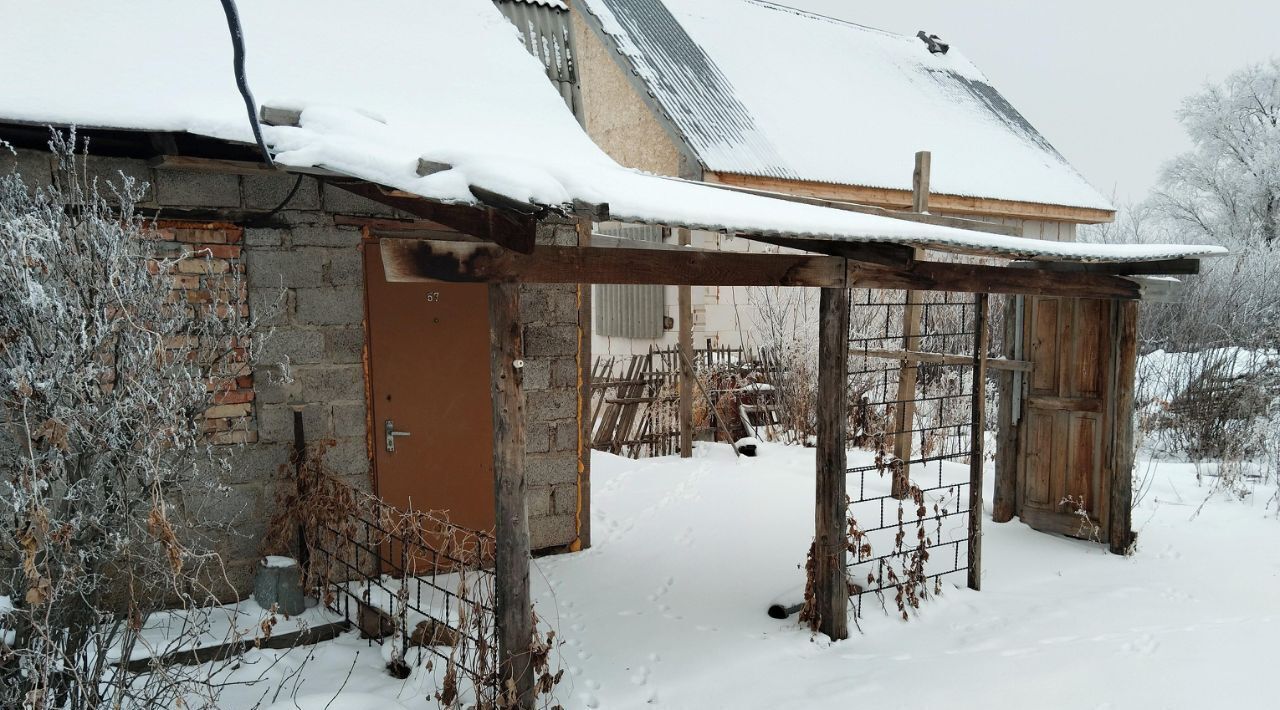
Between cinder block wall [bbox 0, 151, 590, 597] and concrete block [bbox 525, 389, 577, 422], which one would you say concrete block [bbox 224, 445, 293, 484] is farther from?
concrete block [bbox 525, 389, 577, 422]

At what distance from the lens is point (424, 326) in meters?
5.51

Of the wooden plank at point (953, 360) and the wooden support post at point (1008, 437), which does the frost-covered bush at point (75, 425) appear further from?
the wooden support post at point (1008, 437)

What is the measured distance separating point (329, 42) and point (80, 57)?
1.49 m

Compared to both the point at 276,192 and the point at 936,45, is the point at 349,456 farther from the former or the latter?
the point at 936,45

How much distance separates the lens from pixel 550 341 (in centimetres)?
591

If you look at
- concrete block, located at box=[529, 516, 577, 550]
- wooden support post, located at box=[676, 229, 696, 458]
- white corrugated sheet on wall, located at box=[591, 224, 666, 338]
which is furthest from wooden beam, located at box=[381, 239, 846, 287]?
white corrugated sheet on wall, located at box=[591, 224, 666, 338]

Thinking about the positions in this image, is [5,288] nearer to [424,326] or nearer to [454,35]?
[424,326]

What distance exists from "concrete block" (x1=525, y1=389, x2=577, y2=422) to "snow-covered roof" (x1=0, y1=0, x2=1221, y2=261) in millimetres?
Answer: 1731

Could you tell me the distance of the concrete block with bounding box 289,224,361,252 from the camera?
5023 mm

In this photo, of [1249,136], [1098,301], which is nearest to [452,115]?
[1098,301]

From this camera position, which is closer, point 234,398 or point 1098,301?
point 234,398

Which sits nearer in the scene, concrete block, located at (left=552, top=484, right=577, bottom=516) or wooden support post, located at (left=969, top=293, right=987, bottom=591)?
wooden support post, located at (left=969, top=293, right=987, bottom=591)

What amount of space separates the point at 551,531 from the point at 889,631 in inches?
98.5

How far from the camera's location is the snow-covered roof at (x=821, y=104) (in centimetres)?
1015
